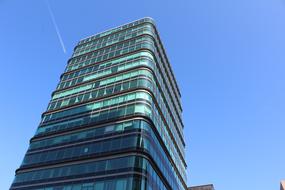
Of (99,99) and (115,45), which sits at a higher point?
(115,45)

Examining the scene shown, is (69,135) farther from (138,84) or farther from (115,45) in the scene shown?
(115,45)

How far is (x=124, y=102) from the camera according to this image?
47.7 meters

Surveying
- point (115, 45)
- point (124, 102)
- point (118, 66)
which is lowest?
point (124, 102)

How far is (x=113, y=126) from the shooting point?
44.8m

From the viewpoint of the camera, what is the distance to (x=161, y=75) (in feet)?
208

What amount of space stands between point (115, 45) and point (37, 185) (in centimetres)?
3835

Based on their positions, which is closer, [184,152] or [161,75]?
[161,75]

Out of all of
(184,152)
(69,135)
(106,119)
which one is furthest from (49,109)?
(184,152)

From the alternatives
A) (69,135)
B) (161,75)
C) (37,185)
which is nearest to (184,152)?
(161,75)

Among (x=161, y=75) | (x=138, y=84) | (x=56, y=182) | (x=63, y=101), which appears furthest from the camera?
(x=161, y=75)

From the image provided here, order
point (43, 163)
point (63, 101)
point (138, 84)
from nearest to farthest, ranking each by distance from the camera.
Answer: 1. point (43, 163)
2. point (138, 84)
3. point (63, 101)

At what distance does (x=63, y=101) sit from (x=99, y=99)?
1099 cm

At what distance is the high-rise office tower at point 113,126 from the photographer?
39.3 meters

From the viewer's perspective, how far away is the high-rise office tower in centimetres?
3934
